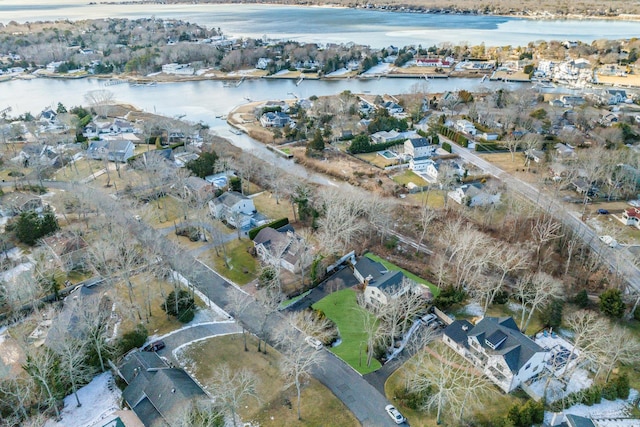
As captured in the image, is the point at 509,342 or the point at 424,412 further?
the point at 509,342

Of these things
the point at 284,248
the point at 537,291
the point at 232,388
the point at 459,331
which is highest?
the point at 537,291

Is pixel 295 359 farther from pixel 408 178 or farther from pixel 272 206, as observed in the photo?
pixel 408 178

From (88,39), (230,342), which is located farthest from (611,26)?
(230,342)

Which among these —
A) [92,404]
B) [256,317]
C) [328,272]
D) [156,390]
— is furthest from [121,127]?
[156,390]

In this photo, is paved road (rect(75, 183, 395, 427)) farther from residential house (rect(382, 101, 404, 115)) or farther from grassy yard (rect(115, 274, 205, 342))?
residential house (rect(382, 101, 404, 115))

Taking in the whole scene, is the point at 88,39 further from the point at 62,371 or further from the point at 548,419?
the point at 548,419

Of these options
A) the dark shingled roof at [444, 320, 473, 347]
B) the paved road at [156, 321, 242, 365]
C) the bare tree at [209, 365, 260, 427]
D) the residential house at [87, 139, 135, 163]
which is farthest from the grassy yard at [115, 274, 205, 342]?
the residential house at [87, 139, 135, 163]

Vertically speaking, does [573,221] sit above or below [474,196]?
below

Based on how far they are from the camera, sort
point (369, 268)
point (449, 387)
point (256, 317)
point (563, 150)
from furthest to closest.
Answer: point (563, 150), point (369, 268), point (256, 317), point (449, 387)

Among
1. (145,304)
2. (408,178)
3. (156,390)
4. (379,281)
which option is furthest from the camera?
(408,178)
